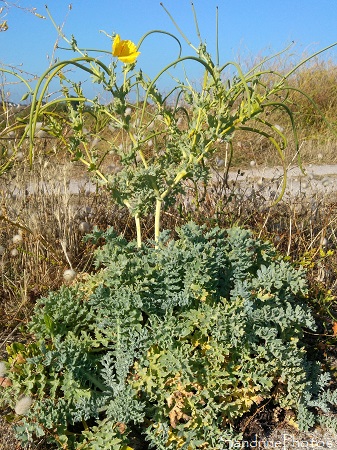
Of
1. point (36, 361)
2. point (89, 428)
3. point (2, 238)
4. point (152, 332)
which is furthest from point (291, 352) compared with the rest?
point (2, 238)

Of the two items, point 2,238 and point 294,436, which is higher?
point 2,238

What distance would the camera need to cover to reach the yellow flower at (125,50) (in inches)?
Result: 72.7

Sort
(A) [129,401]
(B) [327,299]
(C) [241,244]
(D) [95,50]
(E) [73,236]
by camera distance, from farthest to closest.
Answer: (E) [73,236] → (B) [327,299] → (C) [241,244] → (D) [95,50] → (A) [129,401]

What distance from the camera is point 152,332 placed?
1.98 m

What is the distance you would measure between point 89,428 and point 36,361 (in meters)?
0.31

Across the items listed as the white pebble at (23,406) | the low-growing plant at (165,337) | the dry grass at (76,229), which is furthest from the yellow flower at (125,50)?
the white pebble at (23,406)

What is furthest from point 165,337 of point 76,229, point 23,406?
point 76,229

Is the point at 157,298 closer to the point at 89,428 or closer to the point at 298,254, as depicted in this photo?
the point at 89,428

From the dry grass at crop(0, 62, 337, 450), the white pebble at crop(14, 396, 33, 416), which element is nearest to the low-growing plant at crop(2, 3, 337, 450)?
the white pebble at crop(14, 396, 33, 416)

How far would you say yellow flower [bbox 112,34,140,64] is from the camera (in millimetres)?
1848

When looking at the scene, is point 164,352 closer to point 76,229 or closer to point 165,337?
point 165,337

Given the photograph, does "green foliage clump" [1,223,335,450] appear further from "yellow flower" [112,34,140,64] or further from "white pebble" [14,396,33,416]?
"yellow flower" [112,34,140,64]

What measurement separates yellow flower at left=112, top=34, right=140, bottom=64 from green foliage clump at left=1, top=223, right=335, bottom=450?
637 millimetres

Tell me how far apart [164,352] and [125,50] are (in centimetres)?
105
